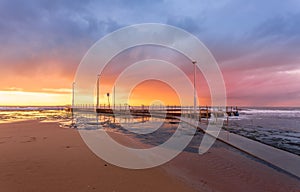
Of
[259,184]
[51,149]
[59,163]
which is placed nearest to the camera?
[259,184]

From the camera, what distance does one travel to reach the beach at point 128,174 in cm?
573

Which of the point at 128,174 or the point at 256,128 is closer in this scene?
the point at 128,174

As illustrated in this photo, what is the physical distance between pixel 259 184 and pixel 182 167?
2.25 m

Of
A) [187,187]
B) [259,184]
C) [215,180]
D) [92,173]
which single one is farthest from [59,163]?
[259,184]

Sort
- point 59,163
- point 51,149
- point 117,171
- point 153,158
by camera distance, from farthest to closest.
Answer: point 51,149 → point 153,158 → point 59,163 → point 117,171

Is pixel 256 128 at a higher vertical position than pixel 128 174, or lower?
lower

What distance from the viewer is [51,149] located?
9992mm

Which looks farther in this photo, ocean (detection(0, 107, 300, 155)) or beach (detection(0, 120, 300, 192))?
ocean (detection(0, 107, 300, 155))

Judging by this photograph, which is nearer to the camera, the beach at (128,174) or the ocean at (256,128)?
the beach at (128,174)

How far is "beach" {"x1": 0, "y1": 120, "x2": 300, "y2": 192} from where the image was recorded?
573 centimetres

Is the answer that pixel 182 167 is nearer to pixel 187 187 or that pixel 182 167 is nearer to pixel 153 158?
pixel 153 158

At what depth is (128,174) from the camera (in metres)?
6.73

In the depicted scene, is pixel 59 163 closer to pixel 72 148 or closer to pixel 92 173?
pixel 92 173

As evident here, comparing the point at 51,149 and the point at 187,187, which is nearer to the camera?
the point at 187,187
